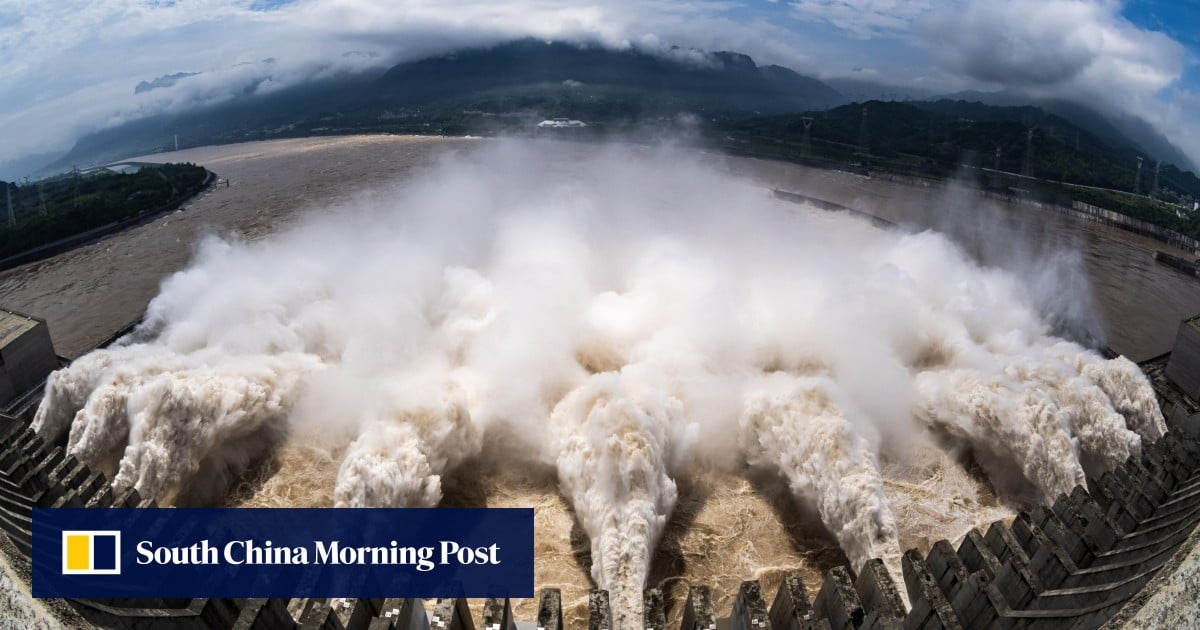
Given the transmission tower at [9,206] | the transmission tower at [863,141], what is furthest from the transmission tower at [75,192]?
the transmission tower at [863,141]

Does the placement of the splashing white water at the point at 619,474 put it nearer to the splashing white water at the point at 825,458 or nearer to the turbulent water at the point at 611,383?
the turbulent water at the point at 611,383

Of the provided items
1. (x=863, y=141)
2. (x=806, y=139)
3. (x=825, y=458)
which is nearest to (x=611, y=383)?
(x=825, y=458)

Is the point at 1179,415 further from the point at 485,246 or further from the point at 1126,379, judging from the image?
the point at 485,246

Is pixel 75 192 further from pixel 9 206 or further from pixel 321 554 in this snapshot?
pixel 321 554

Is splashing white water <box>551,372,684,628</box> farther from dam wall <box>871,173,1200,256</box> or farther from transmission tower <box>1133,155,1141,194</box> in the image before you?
transmission tower <box>1133,155,1141,194</box>

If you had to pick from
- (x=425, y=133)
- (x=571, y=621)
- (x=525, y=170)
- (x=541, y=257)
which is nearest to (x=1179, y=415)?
(x=571, y=621)

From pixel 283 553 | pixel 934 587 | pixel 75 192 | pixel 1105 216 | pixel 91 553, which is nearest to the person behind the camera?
pixel 934 587

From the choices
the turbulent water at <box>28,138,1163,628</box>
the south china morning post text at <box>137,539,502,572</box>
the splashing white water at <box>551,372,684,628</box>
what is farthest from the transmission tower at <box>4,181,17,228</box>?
the splashing white water at <box>551,372,684,628</box>

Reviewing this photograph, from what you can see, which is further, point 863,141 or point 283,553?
point 863,141
